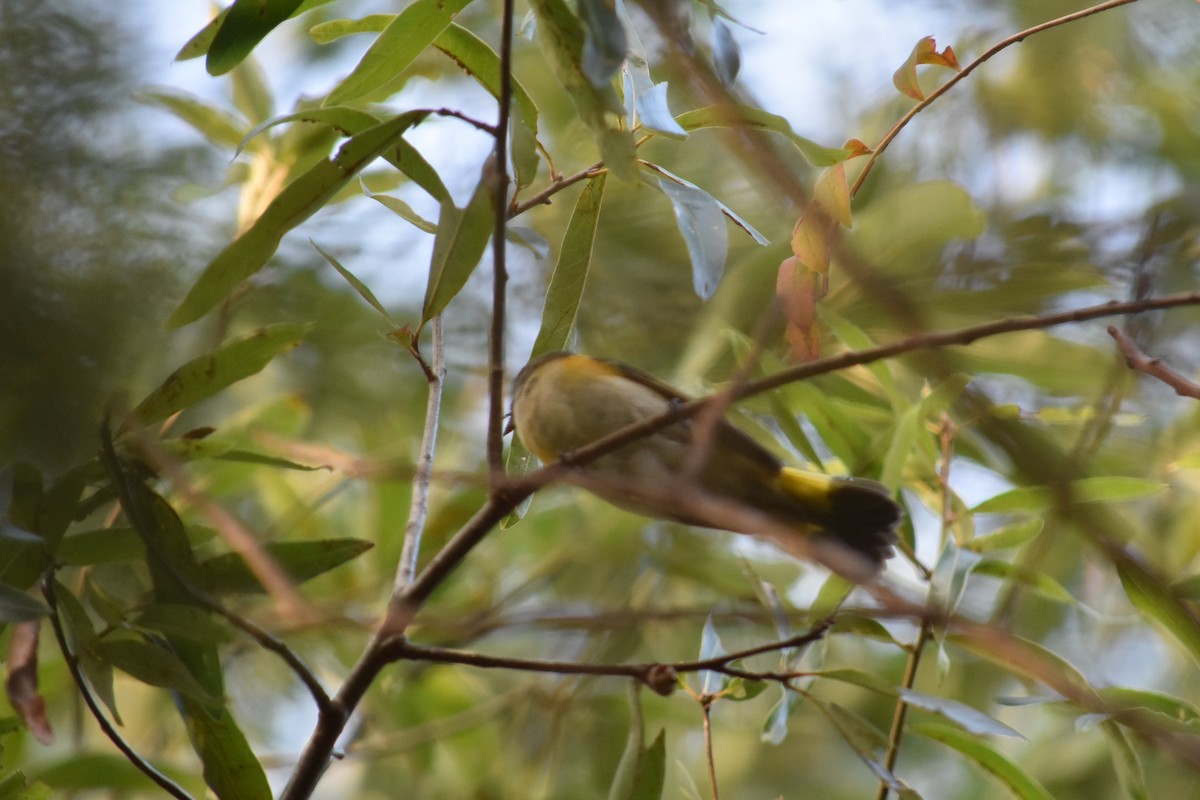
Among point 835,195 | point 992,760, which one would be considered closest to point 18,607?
point 835,195

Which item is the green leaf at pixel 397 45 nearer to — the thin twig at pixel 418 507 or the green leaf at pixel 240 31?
the green leaf at pixel 240 31

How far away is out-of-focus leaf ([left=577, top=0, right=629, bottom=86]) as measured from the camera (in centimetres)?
126

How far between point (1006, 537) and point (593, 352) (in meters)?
1.51

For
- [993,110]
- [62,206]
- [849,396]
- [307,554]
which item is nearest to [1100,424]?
[849,396]

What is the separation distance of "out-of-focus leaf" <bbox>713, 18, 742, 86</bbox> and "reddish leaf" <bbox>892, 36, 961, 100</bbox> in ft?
0.77

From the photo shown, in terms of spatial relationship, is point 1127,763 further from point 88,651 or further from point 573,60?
point 88,651

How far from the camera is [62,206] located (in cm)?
126

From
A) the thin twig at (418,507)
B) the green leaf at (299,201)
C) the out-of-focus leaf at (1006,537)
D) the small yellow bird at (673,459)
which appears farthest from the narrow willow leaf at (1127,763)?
the green leaf at (299,201)

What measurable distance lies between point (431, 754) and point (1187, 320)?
7.94ft

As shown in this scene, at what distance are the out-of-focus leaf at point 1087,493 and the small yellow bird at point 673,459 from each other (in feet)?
0.60

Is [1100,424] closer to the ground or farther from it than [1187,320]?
closer to the ground

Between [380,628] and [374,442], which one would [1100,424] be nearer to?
[380,628]

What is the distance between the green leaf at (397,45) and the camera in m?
1.61

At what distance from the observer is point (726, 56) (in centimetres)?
140
